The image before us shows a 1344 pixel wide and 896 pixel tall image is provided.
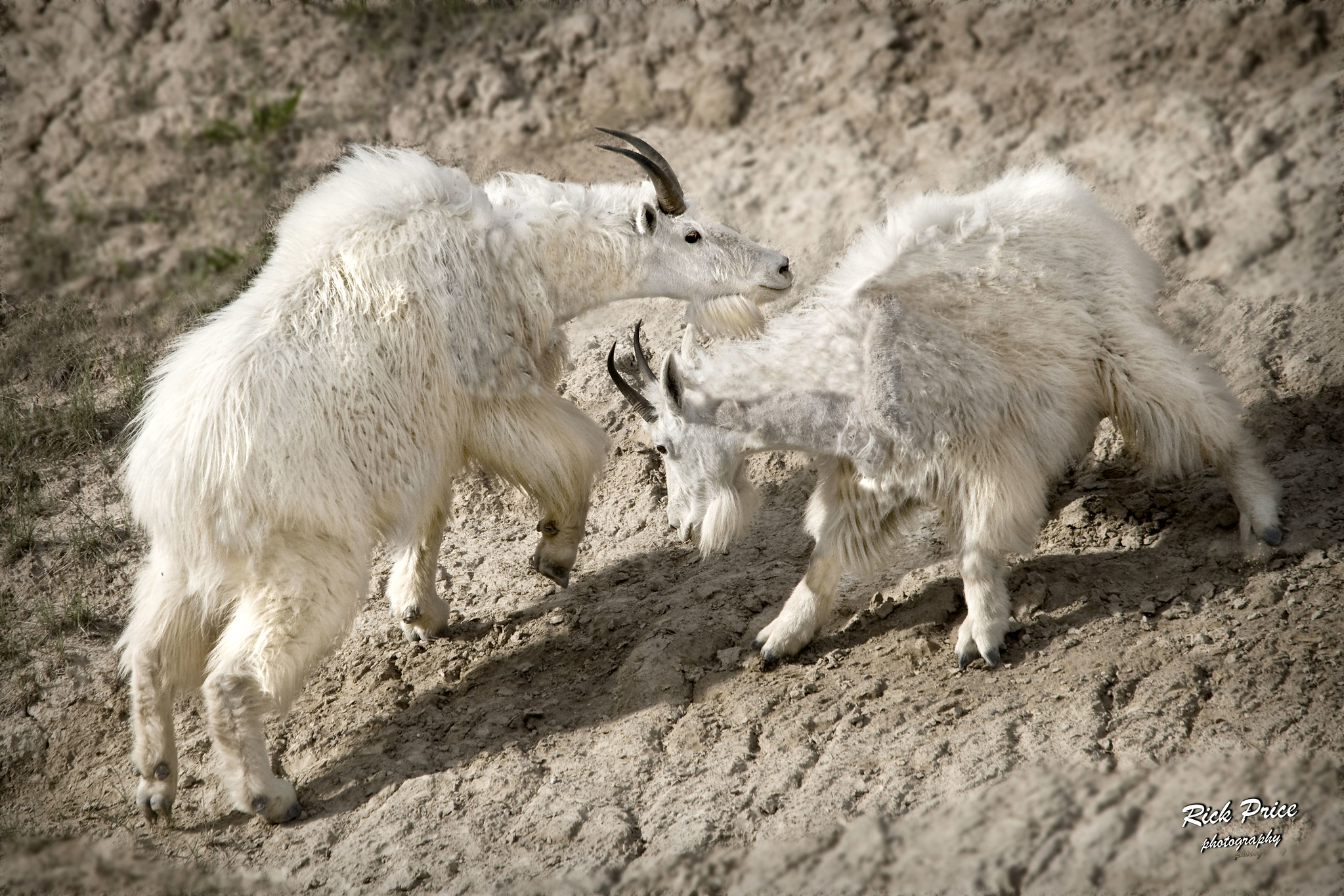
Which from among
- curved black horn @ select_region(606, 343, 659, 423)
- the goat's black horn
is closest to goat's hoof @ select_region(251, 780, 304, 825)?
curved black horn @ select_region(606, 343, 659, 423)

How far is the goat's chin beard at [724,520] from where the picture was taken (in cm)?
507

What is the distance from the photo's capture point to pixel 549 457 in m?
5.14

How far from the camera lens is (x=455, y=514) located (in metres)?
6.91

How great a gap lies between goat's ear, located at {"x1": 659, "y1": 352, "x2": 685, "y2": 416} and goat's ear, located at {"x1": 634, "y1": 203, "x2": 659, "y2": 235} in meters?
0.71

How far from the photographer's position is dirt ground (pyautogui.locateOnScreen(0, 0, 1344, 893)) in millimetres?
4062

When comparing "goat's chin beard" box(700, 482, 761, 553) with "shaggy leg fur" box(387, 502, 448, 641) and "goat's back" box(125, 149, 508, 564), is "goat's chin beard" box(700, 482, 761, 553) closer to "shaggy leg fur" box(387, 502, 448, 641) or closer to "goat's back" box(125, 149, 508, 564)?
"goat's back" box(125, 149, 508, 564)

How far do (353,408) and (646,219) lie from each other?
62.4 inches

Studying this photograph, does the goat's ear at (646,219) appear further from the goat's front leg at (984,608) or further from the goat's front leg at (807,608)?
the goat's front leg at (984,608)

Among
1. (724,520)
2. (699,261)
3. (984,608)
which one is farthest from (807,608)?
(699,261)

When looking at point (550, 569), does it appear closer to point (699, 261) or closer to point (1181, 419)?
point (699, 261)

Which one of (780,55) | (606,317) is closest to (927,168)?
(780,55)

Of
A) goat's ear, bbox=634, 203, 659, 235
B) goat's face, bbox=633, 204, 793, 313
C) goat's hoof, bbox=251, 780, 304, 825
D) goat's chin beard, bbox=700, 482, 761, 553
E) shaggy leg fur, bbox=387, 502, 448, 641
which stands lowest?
goat's hoof, bbox=251, 780, 304, 825

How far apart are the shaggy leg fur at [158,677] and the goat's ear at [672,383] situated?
6.95 ft

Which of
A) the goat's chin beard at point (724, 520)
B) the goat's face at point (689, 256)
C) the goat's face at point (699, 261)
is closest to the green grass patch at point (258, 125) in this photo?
the goat's face at point (689, 256)
